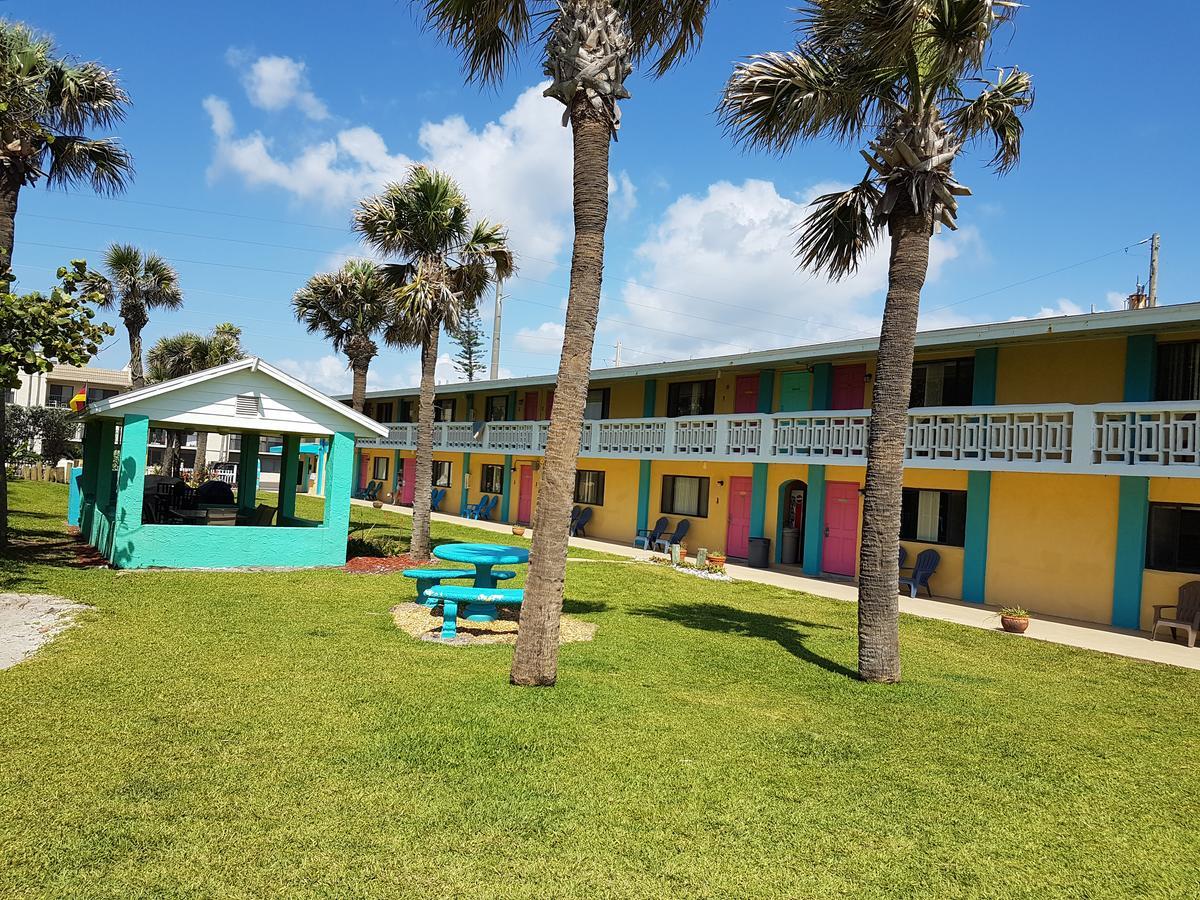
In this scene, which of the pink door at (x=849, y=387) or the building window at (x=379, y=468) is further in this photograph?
the building window at (x=379, y=468)

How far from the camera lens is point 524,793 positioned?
18.0 feet

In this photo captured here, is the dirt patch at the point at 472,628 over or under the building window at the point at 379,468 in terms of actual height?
under

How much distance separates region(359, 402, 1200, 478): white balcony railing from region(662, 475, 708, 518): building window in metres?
2.25

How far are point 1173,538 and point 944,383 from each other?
559 centimetres

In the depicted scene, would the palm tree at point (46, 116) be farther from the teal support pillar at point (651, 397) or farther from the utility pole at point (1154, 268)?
the utility pole at point (1154, 268)

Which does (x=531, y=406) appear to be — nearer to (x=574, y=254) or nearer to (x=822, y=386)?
(x=822, y=386)

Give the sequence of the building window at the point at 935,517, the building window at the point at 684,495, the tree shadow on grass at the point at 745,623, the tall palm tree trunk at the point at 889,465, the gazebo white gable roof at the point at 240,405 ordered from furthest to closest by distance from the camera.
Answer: the building window at the point at 684,495
the building window at the point at 935,517
the gazebo white gable roof at the point at 240,405
the tree shadow on grass at the point at 745,623
the tall palm tree trunk at the point at 889,465

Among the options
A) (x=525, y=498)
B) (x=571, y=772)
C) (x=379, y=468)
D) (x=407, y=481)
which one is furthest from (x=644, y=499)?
(x=379, y=468)

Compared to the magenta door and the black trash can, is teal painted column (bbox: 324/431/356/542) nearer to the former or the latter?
the black trash can

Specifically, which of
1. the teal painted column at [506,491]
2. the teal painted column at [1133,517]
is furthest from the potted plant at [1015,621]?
the teal painted column at [506,491]

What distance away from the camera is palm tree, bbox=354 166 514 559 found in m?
17.8

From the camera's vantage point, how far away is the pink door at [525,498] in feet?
102

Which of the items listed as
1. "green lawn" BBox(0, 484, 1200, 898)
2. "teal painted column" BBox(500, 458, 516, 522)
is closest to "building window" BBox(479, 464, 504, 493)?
"teal painted column" BBox(500, 458, 516, 522)

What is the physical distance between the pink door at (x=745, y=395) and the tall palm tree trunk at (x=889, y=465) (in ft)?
44.1
